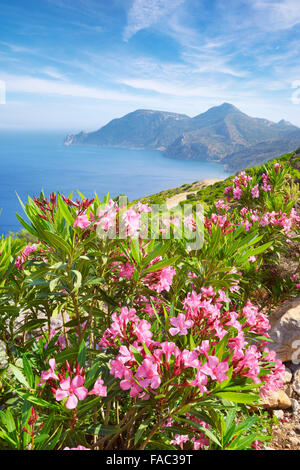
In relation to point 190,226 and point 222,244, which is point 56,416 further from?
point 190,226

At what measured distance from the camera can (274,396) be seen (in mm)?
2217

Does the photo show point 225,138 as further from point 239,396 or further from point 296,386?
point 239,396

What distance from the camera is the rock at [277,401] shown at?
7.16ft

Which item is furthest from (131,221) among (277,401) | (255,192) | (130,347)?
(255,192)

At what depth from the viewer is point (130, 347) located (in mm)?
989

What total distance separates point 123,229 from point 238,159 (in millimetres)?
129704

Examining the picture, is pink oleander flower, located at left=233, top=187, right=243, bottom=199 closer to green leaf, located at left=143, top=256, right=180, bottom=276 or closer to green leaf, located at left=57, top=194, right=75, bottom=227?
green leaf, located at left=143, top=256, right=180, bottom=276

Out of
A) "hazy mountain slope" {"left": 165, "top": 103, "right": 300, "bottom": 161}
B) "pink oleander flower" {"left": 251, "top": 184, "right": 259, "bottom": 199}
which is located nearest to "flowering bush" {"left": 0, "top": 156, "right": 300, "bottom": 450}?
"pink oleander flower" {"left": 251, "top": 184, "right": 259, "bottom": 199}

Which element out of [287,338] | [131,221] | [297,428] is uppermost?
[131,221]

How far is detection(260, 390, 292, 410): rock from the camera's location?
2.18 meters

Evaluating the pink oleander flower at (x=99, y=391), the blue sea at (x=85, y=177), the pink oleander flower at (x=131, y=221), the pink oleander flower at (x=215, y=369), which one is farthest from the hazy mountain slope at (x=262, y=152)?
the pink oleander flower at (x=99, y=391)

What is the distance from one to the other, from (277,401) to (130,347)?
191cm

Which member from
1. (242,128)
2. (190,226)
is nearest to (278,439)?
(190,226)

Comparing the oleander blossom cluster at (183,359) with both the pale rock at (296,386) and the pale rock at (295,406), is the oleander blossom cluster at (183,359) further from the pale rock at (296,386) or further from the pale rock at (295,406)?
the pale rock at (296,386)
